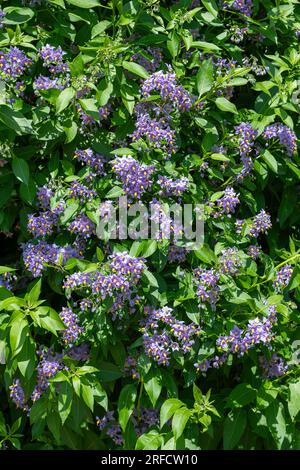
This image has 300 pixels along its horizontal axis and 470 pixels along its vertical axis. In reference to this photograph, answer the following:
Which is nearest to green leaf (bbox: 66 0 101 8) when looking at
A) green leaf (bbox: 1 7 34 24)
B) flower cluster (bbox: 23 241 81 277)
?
green leaf (bbox: 1 7 34 24)

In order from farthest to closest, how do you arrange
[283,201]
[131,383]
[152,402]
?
[283,201] < [131,383] < [152,402]

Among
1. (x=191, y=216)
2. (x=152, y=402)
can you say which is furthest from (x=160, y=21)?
(x=152, y=402)

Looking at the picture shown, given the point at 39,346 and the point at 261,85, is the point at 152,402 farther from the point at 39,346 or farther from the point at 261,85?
the point at 261,85

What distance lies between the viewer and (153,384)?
9.55 ft

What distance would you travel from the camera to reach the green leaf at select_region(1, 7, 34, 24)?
9.56ft

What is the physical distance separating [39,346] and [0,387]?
1.27ft

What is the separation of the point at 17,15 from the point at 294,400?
1817mm

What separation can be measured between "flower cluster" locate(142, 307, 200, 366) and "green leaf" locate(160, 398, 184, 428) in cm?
14

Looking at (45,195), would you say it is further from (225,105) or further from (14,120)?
(225,105)

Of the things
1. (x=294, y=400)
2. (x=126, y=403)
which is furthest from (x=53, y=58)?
(x=294, y=400)

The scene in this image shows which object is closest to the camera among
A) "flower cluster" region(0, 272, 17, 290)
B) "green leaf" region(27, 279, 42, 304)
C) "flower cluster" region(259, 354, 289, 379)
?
"green leaf" region(27, 279, 42, 304)

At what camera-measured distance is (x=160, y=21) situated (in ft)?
10.3

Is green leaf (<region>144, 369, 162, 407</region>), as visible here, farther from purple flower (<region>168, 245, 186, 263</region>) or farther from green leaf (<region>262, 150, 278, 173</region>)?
green leaf (<region>262, 150, 278, 173</region>)

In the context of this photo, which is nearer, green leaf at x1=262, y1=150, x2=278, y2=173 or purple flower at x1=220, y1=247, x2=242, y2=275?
purple flower at x1=220, y1=247, x2=242, y2=275
